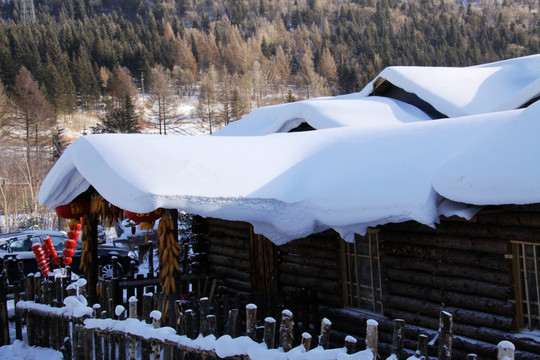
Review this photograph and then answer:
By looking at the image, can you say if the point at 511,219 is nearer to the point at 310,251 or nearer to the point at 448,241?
the point at 448,241

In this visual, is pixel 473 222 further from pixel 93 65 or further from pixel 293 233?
pixel 93 65

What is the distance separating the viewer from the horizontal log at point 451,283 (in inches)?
247

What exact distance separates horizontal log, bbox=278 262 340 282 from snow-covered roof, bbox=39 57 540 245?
1.87m

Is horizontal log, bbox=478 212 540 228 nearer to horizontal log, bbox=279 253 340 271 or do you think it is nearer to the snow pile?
horizontal log, bbox=279 253 340 271

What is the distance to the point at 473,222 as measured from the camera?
6398 mm

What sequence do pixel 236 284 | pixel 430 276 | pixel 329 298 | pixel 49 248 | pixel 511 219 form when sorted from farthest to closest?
pixel 49 248, pixel 236 284, pixel 329 298, pixel 430 276, pixel 511 219

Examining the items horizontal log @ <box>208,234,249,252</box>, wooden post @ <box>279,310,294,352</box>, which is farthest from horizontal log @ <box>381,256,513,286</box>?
horizontal log @ <box>208,234,249,252</box>

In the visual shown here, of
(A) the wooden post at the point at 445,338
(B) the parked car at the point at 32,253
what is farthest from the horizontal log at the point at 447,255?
(B) the parked car at the point at 32,253

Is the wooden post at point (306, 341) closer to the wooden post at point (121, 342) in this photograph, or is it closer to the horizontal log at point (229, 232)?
the wooden post at point (121, 342)

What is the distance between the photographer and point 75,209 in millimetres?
8773

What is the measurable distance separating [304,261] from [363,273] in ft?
3.90

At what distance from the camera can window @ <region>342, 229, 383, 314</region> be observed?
7.87m

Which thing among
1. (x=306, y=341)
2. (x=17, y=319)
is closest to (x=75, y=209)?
(x=17, y=319)

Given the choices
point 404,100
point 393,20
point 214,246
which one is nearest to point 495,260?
point 214,246
